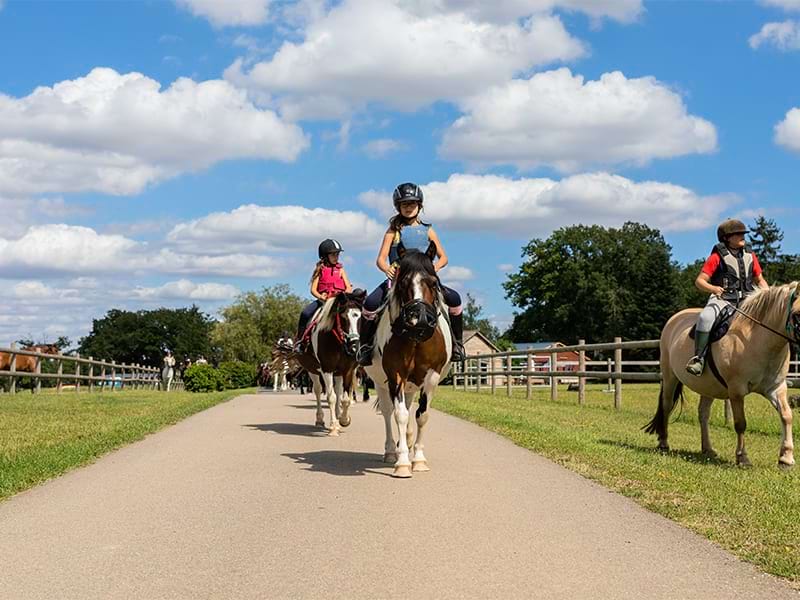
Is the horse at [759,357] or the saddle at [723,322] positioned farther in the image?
the saddle at [723,322]

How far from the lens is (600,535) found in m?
5.93

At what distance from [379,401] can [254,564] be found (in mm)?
4629

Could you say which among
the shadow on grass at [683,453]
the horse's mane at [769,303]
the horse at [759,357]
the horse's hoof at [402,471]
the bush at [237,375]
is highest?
the horse's mane at [769,303]

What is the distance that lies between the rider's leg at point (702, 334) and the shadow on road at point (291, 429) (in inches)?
204

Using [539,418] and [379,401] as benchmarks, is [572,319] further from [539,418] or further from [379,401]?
[379,401]

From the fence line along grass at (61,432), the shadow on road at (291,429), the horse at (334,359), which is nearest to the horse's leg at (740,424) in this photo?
the horse at (334,359)

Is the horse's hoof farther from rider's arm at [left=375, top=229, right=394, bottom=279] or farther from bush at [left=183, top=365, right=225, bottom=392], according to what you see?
bush at [left=183, top=365, right=225, bottom=392]

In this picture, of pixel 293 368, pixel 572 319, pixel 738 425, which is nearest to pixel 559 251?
pixel 572 319

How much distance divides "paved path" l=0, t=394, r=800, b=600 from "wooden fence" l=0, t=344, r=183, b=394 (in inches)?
639

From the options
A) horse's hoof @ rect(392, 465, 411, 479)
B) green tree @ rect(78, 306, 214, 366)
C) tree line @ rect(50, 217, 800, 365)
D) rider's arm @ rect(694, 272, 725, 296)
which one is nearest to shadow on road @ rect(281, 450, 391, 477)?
horse's hoof @ rect(392, 465, 411, 479)

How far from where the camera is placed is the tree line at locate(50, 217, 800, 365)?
92375 millimetres

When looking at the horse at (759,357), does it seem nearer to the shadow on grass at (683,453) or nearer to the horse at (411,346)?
the shadow on grass at (683,453)

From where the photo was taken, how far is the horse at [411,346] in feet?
27.0

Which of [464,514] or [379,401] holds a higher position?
[379,401]
